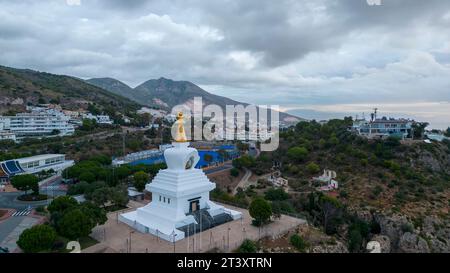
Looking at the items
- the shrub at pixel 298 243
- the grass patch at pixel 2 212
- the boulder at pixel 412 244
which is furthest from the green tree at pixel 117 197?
the boulder at pixel 412 244

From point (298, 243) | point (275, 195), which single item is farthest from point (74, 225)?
point (275, 195)

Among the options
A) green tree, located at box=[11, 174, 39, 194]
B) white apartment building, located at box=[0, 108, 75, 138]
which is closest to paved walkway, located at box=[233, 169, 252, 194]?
green tree, located at box=[11, 174, 39, 194]

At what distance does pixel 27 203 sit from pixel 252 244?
20705 mm

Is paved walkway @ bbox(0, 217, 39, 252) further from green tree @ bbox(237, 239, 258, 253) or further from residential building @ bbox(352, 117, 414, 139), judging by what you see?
residential building @ bbox(352, 117, 414, 139)

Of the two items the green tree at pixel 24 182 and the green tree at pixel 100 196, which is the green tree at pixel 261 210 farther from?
the green tree at pixel 24 182

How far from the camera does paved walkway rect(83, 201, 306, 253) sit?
15836mm

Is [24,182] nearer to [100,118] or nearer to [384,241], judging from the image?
[384,241]

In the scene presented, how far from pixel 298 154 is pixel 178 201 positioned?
26507 millimetres

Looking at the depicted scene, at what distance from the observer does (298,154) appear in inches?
1624

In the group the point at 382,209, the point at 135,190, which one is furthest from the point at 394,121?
the point at 135,190

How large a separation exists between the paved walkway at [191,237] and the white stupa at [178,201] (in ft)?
1.89

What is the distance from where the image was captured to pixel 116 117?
73562 mm

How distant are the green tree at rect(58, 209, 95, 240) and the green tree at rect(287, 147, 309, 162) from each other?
3048cm

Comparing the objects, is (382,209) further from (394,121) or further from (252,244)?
(394,121)
